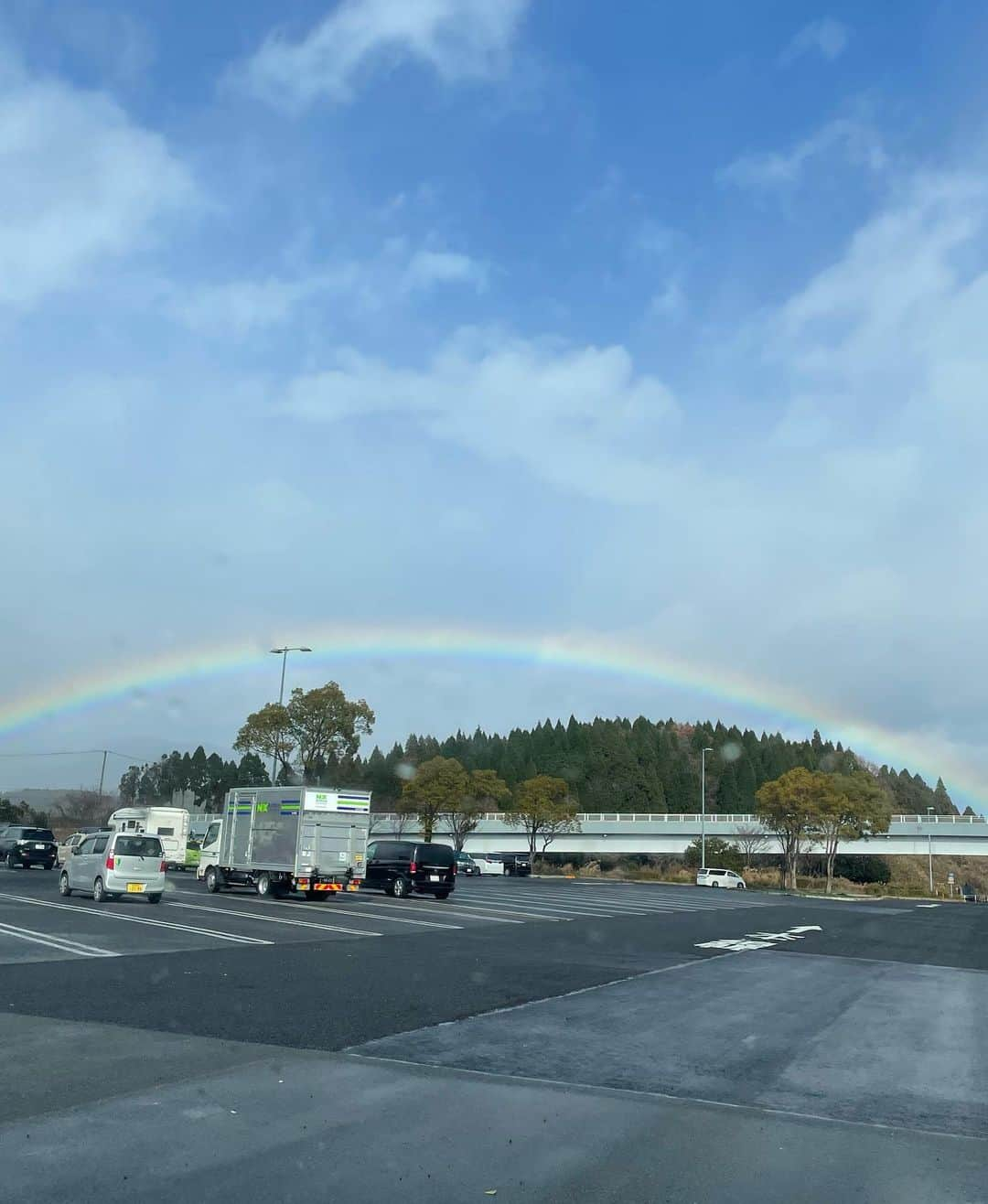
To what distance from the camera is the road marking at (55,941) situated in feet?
50.4

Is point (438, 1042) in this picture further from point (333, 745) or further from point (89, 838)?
point (333, 745)

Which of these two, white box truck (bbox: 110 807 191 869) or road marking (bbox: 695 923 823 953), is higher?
white box truck (bbox: 110 807 191 869)

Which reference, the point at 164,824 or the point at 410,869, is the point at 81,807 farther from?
the point at 410,869

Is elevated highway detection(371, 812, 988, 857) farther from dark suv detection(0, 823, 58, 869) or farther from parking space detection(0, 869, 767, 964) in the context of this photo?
parking space detection(0, 869, 767, 964)

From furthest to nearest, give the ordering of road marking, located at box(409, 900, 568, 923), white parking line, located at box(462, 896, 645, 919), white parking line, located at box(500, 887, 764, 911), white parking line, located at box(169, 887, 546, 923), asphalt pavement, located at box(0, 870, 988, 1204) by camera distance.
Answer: white parking line, located at box(500, 887, 764, 911)
white parking line, located at box(462, 896, 645, 919)
road marking, located at box(409, 900, 568, 923)
white parking line, located at box(169, 887, 546, 923)
asphalt pavement, located at box(0, 870, 988, 1204)

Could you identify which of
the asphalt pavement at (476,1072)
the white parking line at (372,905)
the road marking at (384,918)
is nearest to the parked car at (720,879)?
the white parking line at (372,905)

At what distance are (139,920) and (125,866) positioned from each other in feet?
15.2

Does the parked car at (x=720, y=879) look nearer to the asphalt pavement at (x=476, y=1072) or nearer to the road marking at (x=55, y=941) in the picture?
the asphalt pavement at (x=476, y=1072)

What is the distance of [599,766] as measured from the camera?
126938 mm

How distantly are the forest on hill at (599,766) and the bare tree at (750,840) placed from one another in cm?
3336

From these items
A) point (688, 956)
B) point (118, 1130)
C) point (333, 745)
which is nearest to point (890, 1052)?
point (118, 1130)

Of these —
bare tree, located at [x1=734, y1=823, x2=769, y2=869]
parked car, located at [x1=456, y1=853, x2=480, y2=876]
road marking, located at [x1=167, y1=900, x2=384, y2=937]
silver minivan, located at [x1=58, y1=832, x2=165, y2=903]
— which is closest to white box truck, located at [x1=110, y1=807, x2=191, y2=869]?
silver minivan, located at [x1=58, y1=832, x2=165, y2=903]

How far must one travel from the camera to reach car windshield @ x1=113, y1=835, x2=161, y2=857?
83.5 feet

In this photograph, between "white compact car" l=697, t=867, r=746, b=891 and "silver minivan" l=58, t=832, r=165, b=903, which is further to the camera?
"white compact car" l=697, t=867, r=746, b=891
